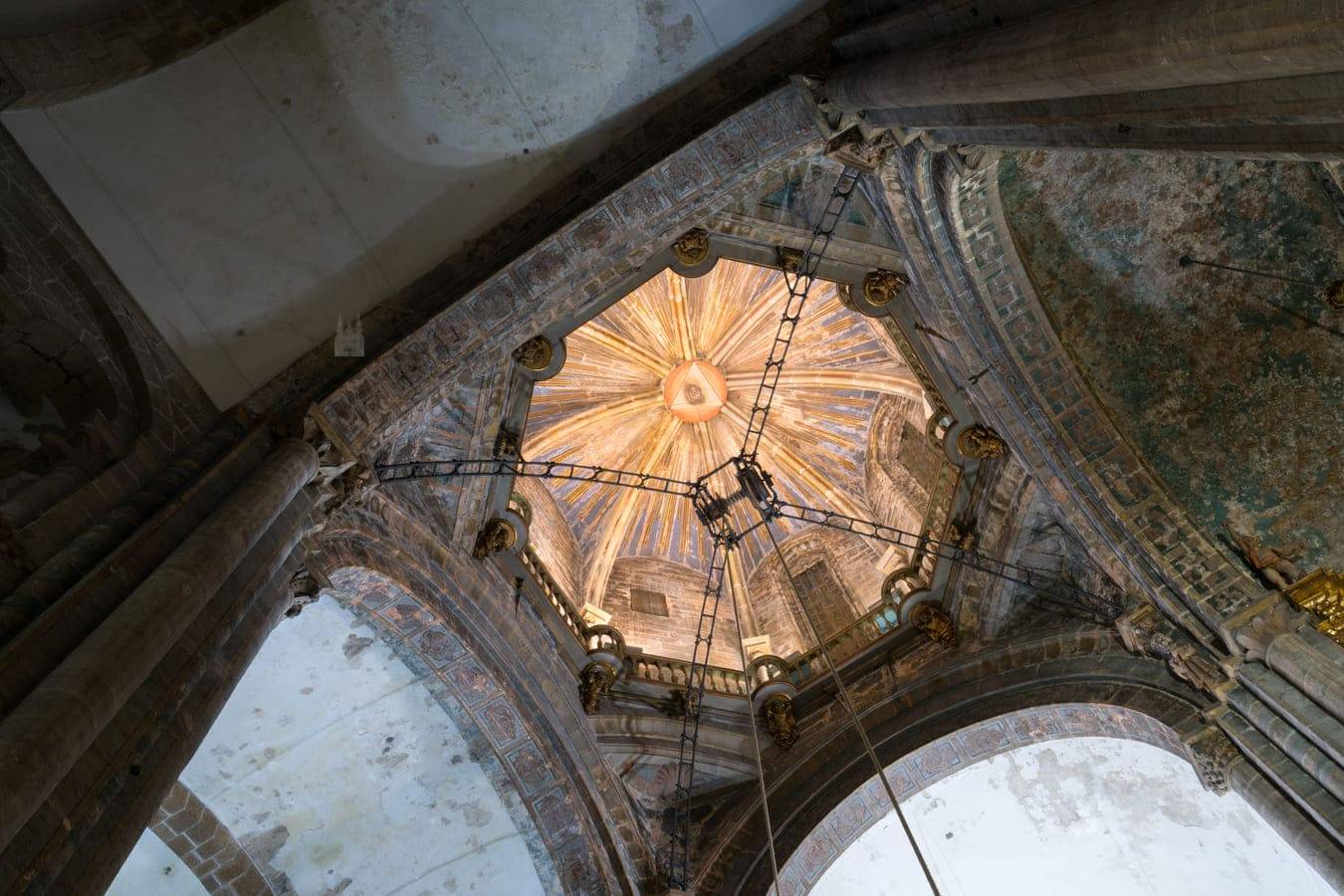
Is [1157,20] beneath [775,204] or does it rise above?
beneath

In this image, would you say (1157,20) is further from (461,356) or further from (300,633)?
(300,633)

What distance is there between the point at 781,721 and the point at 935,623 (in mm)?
2172

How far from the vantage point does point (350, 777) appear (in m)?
10.7

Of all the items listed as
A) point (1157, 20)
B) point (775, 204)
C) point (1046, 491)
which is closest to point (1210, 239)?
point (1046, 491)

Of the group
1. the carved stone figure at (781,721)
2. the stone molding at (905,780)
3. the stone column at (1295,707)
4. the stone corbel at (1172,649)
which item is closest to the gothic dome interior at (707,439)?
the carved stone figure at (781,721)

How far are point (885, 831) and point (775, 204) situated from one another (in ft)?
23.8

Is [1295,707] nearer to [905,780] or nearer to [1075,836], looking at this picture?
[905,780]

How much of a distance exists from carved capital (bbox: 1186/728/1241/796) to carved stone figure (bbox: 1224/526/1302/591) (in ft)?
4.89

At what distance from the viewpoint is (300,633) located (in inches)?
383

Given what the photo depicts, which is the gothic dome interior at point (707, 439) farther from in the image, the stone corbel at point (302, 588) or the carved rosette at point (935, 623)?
the stone corbel at point (302, 588)

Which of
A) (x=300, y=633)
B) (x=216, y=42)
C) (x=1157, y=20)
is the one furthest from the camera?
(x=300, y=633)

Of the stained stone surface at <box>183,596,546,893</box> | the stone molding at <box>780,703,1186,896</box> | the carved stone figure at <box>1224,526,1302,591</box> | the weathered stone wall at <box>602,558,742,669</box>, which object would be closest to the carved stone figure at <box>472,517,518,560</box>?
the stained stone surface at <box>183,596,546,893</box>

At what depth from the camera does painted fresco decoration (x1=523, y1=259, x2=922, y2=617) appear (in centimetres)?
1562

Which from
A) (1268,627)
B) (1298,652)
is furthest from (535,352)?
(1298,652)
